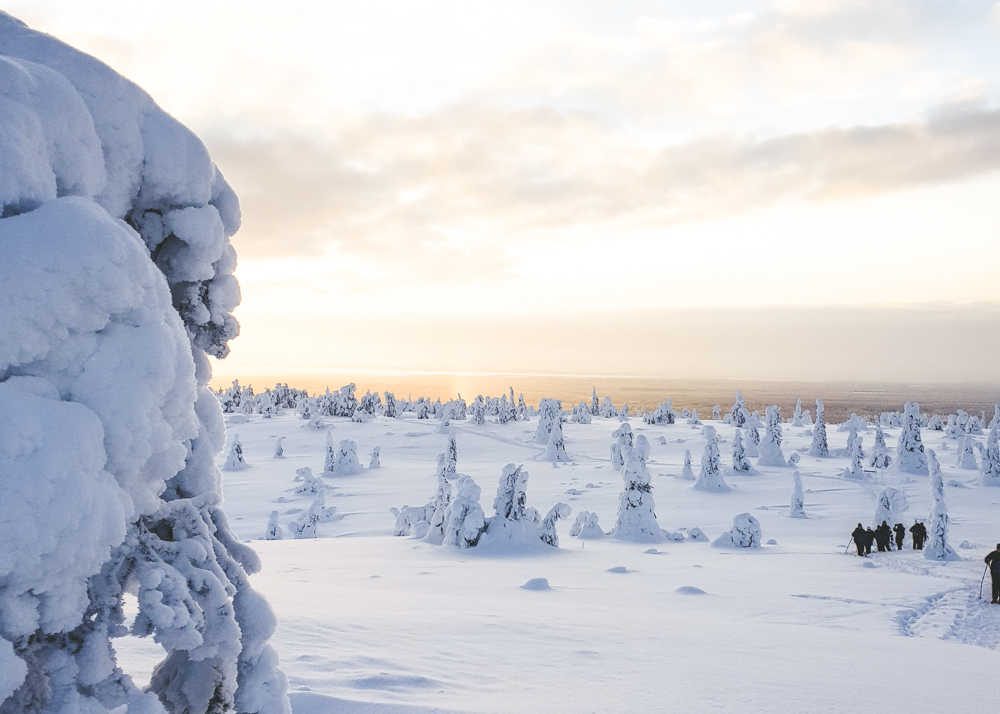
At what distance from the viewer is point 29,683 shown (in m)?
2.48

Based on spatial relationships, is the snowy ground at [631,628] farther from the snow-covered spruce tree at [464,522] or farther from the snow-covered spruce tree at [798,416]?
the snow-covered spruce tree at [798,416]

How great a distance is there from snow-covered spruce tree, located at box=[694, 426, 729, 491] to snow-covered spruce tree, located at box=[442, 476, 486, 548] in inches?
763

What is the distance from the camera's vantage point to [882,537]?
19.3 metres

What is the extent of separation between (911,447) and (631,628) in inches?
1587

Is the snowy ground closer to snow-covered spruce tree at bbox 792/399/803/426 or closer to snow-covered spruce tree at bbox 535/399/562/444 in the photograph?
snow-covered spruce tree at bbox 535/399/562/444

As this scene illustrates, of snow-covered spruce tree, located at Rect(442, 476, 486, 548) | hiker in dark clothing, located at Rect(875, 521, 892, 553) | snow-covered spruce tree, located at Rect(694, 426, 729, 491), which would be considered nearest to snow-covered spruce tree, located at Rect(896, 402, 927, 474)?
snow-covered spruce tree, located at Rect(694, 426, 729, 491)

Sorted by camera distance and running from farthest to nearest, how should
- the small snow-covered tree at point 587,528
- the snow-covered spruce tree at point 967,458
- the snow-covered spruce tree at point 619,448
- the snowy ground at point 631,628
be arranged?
the snow-covered spruce tree at point 967,458
the snow-covered spruce tree at point 619,448
the small snow-covered tree at point 587,528
the snowy ground at point 631,628

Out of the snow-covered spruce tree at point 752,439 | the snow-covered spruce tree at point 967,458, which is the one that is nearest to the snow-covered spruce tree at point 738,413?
the snow-covered spruce tree at point 752,439

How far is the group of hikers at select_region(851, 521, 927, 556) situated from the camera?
694 inches

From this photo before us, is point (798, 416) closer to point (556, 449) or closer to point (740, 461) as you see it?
point (740, 461)

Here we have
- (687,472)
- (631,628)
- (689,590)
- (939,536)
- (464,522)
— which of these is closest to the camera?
(631,628)

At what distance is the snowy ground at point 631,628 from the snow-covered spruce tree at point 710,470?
31.8 ft

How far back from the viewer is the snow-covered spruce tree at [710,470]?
32906 mm

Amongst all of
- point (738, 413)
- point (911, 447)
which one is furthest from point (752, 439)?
point (738, 413)
